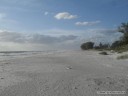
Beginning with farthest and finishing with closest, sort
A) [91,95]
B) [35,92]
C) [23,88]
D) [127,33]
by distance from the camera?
[127,33] < [23,88] < [35,92] < [91,95]

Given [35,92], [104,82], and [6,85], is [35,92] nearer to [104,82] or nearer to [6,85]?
[6,85]

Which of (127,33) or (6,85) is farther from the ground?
(127,33)

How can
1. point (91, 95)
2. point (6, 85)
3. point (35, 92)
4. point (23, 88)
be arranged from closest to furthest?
point (91, 95), point (35, 92), point (23, 88), point (6, 85)

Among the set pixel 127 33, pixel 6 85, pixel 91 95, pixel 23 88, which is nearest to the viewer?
pixel 91 95

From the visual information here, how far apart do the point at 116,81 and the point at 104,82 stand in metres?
0.58

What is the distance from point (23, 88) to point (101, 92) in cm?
307

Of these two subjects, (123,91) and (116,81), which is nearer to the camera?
(123,91)

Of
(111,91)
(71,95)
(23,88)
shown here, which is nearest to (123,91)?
(111,91)

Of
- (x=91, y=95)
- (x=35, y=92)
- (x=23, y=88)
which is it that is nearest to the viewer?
(x=91, y=95)

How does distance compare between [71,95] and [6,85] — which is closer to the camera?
[71,95]

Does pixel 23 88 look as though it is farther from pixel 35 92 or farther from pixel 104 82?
pixel 104 82

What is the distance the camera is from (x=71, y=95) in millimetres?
7398

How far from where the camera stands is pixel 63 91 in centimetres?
791

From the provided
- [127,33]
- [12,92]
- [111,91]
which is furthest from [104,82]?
[127,33]
